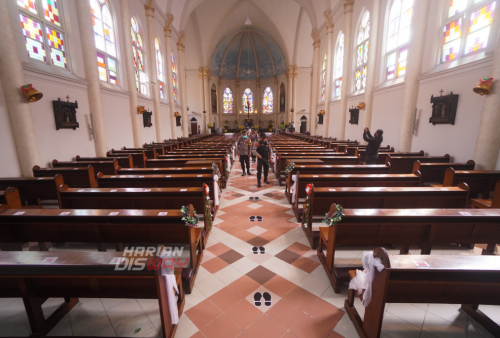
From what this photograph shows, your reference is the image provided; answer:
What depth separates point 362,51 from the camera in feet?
41.8

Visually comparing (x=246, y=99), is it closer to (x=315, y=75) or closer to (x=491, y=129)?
(x=315, y=75)

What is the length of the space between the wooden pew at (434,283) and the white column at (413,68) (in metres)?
7.87

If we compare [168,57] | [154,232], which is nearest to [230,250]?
[154,232]

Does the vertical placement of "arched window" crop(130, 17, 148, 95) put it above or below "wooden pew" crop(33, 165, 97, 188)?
above

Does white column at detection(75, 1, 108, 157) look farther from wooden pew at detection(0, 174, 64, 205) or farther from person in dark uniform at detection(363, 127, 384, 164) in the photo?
person in dark uniform at detection(363, 127, 384, 164)

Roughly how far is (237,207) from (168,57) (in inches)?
563

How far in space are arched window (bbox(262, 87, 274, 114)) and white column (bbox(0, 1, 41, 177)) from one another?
102 ft

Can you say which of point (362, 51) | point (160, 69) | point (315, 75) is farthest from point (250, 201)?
point (315, 75)

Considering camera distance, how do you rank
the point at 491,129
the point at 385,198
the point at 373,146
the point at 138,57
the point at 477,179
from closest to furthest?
the point at 385,198 < the point at 477,179 < the point at 491,129 < the point at 373,146 < the point at 138,57

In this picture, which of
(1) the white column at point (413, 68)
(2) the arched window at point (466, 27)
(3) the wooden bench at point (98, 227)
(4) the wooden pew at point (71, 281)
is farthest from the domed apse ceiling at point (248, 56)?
(4) the wooden pew at point (71, 281)

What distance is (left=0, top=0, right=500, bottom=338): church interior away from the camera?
6.63 ft

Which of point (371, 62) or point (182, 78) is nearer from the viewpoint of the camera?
point (371, 62)

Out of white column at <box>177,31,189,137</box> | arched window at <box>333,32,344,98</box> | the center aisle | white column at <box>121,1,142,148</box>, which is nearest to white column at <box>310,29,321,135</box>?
arched window at <box>333,32,344,98</box>

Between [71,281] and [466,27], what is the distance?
34.3 ft
